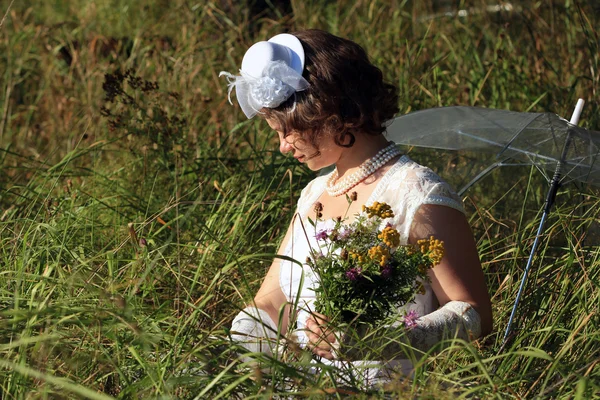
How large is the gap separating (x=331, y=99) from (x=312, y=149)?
6.0 inches

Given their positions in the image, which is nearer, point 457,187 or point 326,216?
point 326,216

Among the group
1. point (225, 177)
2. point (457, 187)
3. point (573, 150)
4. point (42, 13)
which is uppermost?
point (573, 150)

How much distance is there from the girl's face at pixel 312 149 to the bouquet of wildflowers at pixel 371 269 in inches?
18.2

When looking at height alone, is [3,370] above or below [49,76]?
above

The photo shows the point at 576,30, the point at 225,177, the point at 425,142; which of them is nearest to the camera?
the point at 425,142

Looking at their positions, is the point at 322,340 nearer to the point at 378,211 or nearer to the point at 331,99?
the point at 378,211

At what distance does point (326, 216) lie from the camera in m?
2.53

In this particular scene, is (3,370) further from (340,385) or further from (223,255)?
(223,255)

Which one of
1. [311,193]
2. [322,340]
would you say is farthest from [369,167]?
[322,340]

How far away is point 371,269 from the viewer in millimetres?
1946

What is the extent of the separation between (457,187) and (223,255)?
861mm

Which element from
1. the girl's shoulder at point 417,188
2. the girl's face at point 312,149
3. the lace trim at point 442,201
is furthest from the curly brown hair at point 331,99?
the lace trim at point 442,201

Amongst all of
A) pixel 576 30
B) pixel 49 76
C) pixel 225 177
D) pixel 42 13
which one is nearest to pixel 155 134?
pixel 225 177

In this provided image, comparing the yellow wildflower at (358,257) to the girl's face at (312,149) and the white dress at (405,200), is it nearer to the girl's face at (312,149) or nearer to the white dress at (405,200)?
the white dress at (405,200)
